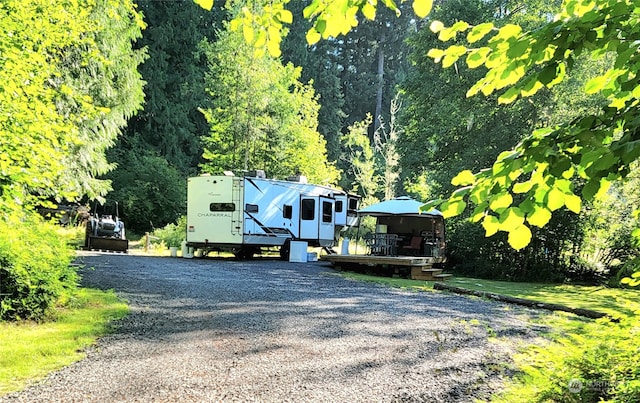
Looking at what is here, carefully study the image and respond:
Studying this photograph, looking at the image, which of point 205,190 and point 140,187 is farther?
point 140,187

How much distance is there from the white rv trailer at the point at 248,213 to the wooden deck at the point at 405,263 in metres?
2.61

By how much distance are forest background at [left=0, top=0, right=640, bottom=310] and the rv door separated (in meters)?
3.81

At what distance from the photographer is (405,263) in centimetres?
1245

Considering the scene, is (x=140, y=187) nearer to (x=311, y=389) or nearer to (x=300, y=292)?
(x=300, y=292)

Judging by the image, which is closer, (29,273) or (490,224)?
(490,224)

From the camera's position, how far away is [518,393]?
3.72 m

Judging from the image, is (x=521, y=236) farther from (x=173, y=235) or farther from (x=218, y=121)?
(x=218, y=121)

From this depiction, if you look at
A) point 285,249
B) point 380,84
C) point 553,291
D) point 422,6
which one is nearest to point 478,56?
point 422,6

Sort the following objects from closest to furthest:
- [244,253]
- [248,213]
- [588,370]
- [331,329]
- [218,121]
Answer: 1. [588,370]
2. [331,329]
3. [248,213]
4. [244,253]
5. [218,121]

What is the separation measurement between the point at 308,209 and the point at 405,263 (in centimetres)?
472

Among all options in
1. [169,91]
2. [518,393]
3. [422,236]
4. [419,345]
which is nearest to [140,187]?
[169,91]

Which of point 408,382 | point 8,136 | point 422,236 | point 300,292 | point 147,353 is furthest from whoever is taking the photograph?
point 422,236

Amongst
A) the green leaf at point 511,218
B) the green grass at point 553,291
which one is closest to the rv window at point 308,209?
the green grass at point 553,291

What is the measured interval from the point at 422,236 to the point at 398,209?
8.64 ft
